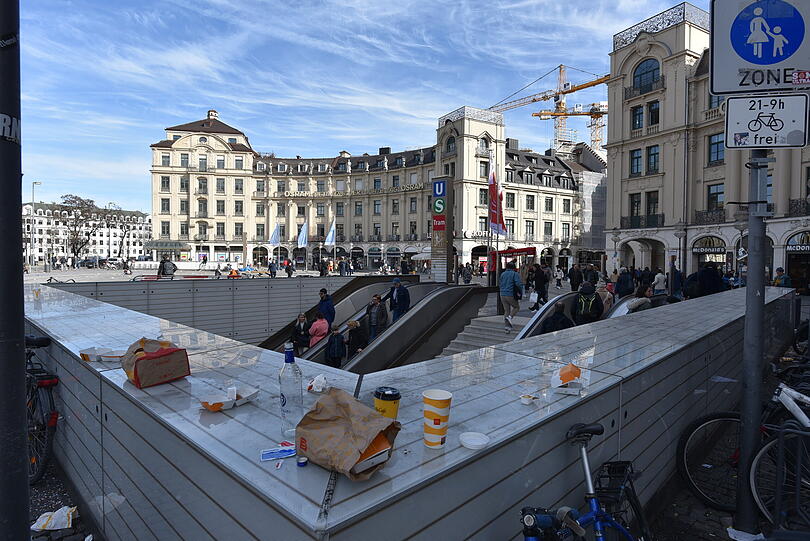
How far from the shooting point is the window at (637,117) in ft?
117

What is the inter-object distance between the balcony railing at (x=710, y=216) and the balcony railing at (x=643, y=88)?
9.47m

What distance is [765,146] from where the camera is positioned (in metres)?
3.38

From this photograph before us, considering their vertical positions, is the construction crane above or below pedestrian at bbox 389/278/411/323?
above

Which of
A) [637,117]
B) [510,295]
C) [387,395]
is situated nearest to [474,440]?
[387,395]

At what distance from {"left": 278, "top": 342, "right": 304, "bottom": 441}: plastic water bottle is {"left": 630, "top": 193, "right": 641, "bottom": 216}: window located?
1494 inches

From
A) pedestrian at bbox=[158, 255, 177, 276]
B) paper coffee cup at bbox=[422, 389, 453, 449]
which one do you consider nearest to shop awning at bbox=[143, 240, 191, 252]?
pedestrian at bbox=[158, 255, 177, 276]

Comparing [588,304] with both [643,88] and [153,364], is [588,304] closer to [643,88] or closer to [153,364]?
[153,364]

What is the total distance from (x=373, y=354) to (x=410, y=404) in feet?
28.5

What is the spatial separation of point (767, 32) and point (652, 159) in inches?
1412

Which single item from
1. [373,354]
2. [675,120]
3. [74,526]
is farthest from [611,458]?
[675,120]

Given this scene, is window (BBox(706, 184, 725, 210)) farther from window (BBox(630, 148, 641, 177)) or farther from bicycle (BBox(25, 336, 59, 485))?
bicycle (BBox(25, 336, 59, 485))

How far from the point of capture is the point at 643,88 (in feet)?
116

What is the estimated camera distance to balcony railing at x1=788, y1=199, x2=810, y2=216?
86.7 feet

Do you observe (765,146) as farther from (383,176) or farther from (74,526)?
(383,176)
